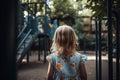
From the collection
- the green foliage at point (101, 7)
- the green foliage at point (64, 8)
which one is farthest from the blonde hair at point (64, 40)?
the green foliage at point (64, 8)

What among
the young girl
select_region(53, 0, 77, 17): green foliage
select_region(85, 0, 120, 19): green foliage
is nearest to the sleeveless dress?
the young girl

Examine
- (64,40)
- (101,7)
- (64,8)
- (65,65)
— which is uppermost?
(64,8)

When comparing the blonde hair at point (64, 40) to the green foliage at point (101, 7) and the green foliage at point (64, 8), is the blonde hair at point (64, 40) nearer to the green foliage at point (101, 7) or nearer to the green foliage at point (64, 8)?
the green foliage at point (101, 7)

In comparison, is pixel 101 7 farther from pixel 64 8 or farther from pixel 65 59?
pixel 64 8

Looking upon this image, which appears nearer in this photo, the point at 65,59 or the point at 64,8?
the point at 65,59

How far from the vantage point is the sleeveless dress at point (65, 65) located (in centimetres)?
221

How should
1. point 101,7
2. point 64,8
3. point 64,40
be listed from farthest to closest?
point 64,8
point 101,7
point 64,40

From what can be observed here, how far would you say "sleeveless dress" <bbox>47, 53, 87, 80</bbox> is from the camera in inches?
86.9

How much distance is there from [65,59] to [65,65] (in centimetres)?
5

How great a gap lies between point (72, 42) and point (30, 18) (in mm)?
9207

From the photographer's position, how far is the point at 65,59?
223cm

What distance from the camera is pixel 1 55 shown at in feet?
1.82

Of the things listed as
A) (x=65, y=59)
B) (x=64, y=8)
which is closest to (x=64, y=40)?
(x=65, y=59)

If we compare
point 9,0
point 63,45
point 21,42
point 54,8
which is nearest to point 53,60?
point 63,45
